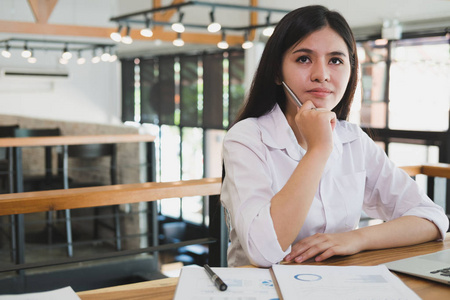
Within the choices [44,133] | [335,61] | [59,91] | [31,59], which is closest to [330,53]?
[335,61]

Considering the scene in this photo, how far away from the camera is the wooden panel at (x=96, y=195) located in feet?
4.89

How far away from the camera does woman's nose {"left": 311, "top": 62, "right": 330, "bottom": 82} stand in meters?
1.30

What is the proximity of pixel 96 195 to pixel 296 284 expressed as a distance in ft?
2.82

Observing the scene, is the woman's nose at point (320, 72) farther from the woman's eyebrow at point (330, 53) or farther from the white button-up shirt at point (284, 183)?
the white button-up shirt at point (284, 183)

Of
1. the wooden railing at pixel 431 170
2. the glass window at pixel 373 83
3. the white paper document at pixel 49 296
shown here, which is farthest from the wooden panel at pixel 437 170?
the glass window at pixel 373 83

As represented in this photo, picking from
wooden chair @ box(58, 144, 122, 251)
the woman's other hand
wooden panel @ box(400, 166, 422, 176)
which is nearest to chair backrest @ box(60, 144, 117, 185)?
wooden chair @ box(58, 144, 122, 251)

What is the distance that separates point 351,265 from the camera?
3.55 ft

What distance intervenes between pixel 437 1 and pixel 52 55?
21.5ft

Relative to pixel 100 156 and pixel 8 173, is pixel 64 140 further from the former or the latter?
pixel 100 156

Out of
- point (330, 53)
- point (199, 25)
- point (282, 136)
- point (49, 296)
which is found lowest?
point (49, 296)

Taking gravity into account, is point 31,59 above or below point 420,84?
above

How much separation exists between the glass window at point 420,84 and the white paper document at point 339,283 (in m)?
5.46

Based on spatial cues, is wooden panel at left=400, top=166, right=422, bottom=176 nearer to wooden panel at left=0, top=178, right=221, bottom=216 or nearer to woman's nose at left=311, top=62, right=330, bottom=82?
wooden panel at left=0, top=178, right=221, bottom=216

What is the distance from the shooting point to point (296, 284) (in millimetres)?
918
